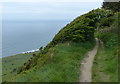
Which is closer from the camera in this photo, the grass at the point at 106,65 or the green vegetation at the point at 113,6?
the grass at the point at 106,65

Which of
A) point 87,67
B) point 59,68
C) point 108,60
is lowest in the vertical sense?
point 87,67

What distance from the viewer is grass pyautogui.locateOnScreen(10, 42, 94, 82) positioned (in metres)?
14.9

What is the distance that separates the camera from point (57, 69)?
1628 centimetres

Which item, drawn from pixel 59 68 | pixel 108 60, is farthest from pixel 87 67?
pixel 59 68

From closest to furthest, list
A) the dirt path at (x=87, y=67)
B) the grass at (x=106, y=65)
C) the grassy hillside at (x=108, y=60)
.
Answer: the grass at (x=106, y=65), the grassy hillside at (x=108, y=60), the dirt path at (x=87, y=67)

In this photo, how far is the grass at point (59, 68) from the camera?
14.9 m

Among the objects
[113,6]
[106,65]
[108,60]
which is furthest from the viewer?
[113,6]

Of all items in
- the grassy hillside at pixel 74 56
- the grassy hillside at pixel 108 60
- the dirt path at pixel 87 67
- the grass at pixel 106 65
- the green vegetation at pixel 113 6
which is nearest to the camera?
the grass at pixel 106 65

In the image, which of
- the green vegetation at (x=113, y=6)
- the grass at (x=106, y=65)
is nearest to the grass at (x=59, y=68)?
the grass at (x=106, y=65)

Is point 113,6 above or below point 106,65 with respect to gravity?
above

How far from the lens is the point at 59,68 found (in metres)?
16.5

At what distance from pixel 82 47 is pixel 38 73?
8078 mm

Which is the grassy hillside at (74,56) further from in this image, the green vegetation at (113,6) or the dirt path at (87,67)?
the green vegetation at (113,6)

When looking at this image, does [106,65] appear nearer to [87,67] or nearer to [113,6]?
[87,67]
